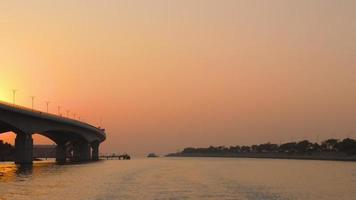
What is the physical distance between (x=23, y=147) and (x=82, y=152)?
214ft

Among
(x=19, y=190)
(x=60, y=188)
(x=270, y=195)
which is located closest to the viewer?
(x=270, y=195)

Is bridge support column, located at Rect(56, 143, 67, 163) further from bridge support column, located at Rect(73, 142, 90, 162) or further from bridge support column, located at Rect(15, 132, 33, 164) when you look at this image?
bridge support column, located at Rect(15, 132, 33, 164)

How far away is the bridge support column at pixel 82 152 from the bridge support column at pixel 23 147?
6066 cm

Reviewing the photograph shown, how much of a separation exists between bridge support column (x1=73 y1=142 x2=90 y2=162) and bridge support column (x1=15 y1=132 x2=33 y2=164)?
199 feet

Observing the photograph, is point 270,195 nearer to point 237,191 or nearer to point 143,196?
point 237,191

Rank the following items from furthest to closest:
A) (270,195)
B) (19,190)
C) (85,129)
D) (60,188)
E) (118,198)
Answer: (85,129) < (60,188) < (19,190) < (270,195) < (118,198)

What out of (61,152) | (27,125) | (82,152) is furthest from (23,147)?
(61,152)

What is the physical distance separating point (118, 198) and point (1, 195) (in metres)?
10.3

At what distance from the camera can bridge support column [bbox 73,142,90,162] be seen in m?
193

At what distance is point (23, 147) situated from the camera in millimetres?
128875

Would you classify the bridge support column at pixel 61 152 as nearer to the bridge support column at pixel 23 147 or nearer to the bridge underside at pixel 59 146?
the bridge underside at pixel 59 146

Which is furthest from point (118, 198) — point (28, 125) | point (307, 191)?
point (28, 125)

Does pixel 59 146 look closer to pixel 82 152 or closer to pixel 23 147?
pixel 82 152

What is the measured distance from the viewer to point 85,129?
172625mm
